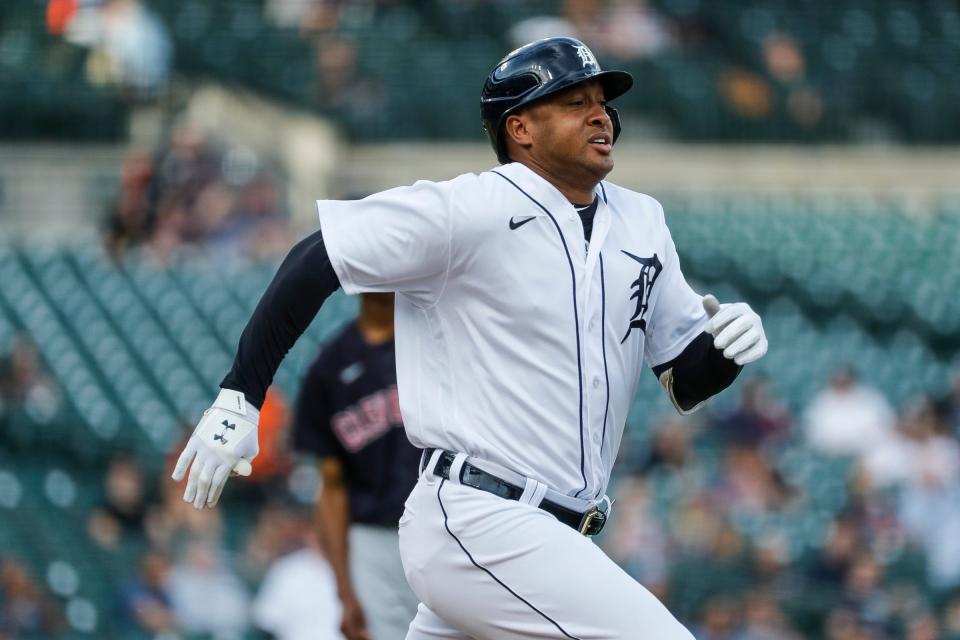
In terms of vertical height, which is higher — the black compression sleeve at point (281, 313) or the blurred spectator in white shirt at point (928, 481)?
the black compression sleeve at point (281, 313)

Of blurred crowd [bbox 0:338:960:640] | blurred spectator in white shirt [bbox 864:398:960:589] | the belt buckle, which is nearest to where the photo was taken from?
the belt buckle

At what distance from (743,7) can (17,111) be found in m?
6.77

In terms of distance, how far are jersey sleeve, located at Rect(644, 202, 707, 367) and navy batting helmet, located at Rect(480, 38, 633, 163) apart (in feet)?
1.42

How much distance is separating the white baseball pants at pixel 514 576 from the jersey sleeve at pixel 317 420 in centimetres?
176

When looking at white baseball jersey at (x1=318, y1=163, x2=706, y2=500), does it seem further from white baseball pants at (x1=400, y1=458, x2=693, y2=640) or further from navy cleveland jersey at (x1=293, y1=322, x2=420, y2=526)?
navy cleveland jersey at (x1=293, y1=322, x2=420, y2=526)

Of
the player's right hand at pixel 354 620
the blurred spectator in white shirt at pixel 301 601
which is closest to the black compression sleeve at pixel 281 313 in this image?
the player's right hand at pixel 354 620

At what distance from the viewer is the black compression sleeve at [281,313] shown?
135 inches

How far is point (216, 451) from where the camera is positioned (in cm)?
334

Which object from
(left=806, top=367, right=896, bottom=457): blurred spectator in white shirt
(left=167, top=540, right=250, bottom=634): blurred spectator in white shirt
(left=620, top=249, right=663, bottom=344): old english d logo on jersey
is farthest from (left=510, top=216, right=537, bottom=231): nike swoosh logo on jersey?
(left=806, top=367, right=896, bottom=457): blurred spectator in white shirt

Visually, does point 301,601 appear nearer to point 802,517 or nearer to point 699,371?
point 802,517

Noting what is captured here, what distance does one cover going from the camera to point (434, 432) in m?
3.51

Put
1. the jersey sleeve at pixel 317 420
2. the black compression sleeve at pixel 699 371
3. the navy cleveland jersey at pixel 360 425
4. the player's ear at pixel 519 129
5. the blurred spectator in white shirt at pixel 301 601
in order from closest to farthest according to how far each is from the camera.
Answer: the player's ear at pixel 519 129, the black compression sleeve at pixel 699 371, the navy cleveland jersey at pixel 360 425, the jersey sleeve at pixel 317 420, the blurred spectator in white shirt at pixel 301 601

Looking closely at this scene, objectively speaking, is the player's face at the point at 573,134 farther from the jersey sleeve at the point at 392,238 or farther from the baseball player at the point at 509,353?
the jersey sleeve at the point at 392,238

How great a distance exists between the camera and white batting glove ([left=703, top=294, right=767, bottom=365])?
3.55m
